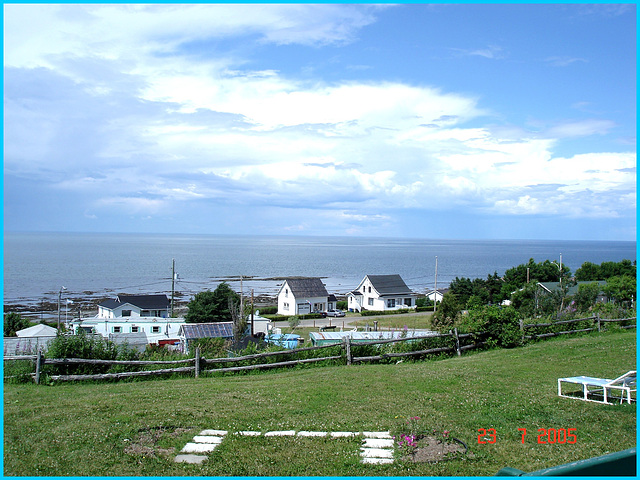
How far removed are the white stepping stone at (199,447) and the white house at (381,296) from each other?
180 ft

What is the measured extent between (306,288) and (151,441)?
2013 inches

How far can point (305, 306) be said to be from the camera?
57.5 meters

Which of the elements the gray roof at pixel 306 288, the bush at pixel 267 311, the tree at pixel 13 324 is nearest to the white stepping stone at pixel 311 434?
the tree at pixel 13 324

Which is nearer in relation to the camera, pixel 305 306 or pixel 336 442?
pixel 336 442

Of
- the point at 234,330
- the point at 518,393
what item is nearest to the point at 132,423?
the point at 518,393

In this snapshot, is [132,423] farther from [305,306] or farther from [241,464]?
[305,306]

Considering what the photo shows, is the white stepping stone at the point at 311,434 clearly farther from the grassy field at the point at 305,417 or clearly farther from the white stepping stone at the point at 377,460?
the white stepping stone at the point at 377,460

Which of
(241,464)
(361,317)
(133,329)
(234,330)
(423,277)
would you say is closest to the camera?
(241,464)

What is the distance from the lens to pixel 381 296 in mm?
61250

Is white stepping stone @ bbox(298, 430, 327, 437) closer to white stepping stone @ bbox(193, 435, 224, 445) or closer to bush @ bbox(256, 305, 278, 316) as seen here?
white stepping stone @ bbox(193, 435, 224, 445)

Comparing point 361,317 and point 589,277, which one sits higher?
point 589,277

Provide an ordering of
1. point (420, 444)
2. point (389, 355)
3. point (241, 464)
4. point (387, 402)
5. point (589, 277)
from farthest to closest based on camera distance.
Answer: point (589, 277)
point (389, 355)
point (387, 402)
point (420, 444)
point (241, 464)

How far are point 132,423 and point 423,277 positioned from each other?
10830 cm

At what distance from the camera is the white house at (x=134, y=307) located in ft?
163
